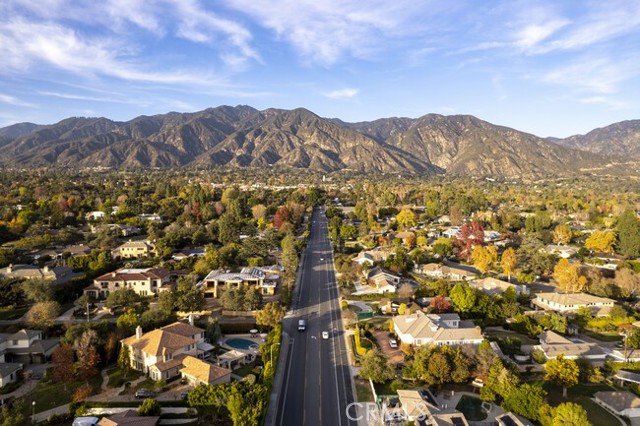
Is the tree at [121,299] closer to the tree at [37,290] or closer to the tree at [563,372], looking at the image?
the tree at [37,290]

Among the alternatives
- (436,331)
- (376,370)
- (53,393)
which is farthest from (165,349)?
(436,331)

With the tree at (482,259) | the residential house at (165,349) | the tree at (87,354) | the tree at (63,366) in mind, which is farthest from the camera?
the tree at (482,259)

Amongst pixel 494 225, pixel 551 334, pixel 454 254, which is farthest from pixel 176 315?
pixel 494 225

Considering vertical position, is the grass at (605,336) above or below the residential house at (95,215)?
below

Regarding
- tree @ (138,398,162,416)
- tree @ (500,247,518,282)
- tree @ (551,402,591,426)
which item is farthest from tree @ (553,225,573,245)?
tree @ (138,398,162,416)

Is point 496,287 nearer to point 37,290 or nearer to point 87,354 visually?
point 87,354

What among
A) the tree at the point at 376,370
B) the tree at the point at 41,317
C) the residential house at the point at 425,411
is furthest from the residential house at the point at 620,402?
the tree at the point at 41,317
